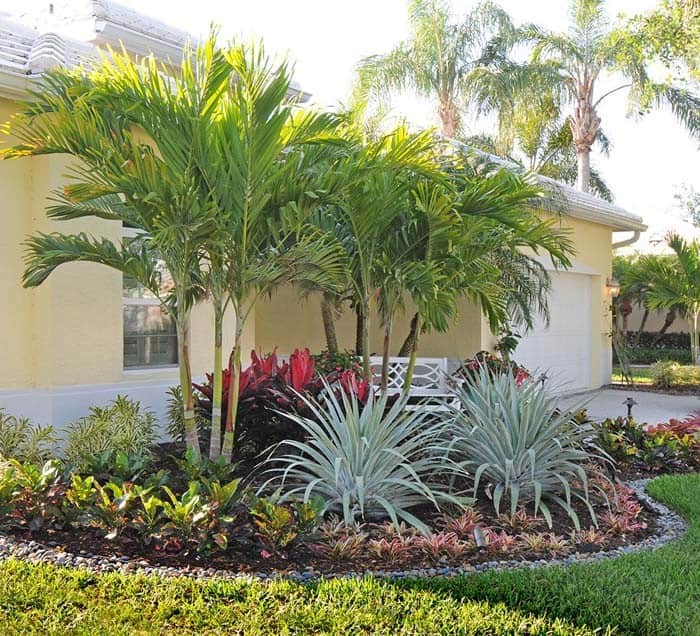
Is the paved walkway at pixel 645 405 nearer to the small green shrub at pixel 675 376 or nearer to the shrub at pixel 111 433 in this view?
the small green shrub at pixel 675 376

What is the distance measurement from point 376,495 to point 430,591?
127 cm

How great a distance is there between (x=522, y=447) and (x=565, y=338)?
10241 mm

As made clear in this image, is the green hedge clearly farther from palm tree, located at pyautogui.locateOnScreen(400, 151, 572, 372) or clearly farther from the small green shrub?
palm tree, located at pyautogui.locateOnScreen(400, 151, 572, 372)

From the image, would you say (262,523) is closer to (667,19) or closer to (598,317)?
(667,19)

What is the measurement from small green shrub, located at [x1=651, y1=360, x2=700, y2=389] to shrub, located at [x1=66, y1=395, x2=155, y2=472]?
12.5 m

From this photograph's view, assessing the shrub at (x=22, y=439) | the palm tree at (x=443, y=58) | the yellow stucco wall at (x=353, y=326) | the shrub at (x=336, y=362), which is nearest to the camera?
the shrub at (x=22, y=439)

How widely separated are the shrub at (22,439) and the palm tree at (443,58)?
1593 centimetres

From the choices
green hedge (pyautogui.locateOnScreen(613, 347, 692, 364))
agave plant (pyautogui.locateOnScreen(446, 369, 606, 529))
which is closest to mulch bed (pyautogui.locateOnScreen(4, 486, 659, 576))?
agave plant (pyautogui.locateOnScreen(446, 369, 606, 529))

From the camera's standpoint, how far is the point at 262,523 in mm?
4805

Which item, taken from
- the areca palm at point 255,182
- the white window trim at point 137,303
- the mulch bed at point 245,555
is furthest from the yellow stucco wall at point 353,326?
the mulch bed at point 245,555

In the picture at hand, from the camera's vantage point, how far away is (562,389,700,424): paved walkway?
492 inches

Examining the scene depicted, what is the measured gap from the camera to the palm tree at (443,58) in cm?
2170

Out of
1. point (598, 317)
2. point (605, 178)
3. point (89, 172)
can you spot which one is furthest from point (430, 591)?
point (605, 178)

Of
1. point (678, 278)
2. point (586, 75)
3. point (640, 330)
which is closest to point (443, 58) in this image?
point (586, 75)
